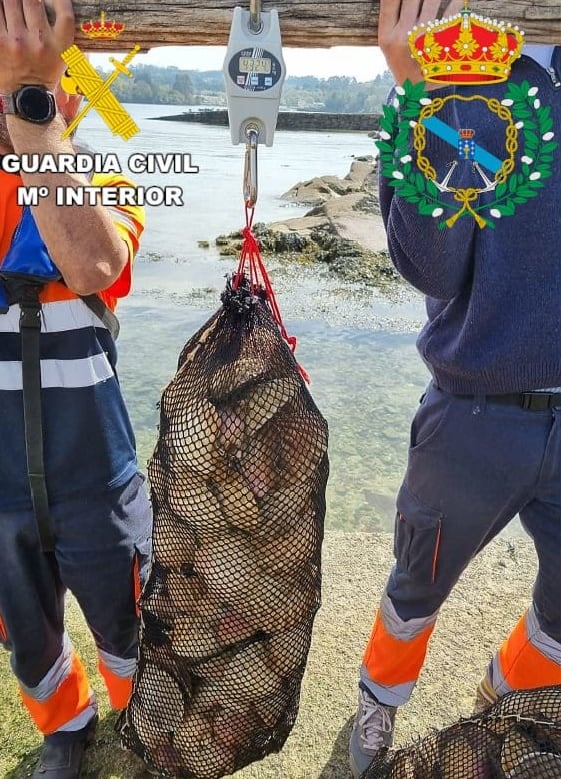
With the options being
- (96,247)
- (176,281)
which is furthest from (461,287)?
(176,281)

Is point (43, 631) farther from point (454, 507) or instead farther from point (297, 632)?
point (454, 507)

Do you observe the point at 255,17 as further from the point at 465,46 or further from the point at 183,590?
the point at 183,590

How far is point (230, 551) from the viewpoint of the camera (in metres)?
1.87

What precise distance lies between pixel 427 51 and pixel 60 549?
174 cm

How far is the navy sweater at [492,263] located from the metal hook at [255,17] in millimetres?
568

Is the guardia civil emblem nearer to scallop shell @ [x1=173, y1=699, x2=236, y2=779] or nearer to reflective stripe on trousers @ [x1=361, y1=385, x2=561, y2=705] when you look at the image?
reflective stripe on trousers @ [x1=361, y1=385, x2=561, y2=705]

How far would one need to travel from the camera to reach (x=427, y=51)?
1453 mm

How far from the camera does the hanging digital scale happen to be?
141 cm

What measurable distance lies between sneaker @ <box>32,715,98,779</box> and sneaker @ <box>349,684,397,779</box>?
3.42 ft

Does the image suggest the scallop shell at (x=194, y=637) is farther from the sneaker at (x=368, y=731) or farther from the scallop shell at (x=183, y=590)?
the sneaker at (x=368, y=731)

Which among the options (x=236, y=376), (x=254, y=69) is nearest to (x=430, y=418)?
(x=236, y=376)

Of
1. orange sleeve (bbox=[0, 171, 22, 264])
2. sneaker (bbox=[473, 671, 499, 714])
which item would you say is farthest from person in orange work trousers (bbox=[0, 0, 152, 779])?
sneaker (bbox=[473, 671, 499, 714])

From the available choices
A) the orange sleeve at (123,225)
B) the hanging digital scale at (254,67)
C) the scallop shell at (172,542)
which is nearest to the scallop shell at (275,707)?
the scallop shell at (172,542)

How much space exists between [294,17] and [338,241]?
1013 cm
